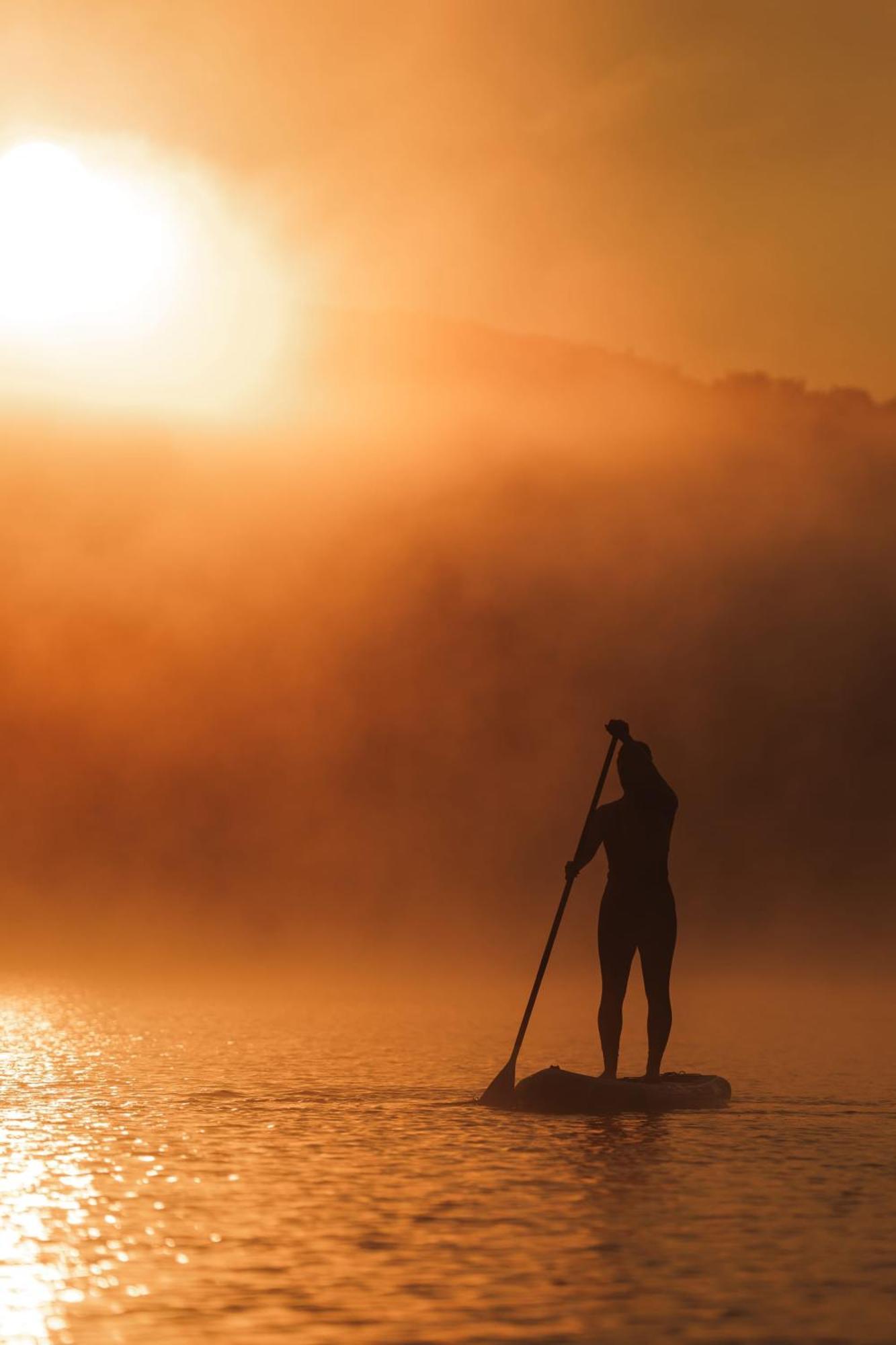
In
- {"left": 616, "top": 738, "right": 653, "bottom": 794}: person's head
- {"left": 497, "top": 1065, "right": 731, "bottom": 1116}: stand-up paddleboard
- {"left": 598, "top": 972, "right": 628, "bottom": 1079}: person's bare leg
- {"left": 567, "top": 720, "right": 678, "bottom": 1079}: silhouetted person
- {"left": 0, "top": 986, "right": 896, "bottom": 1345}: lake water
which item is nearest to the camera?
{"left": 0, "top": 986, "right": 896, "bottom": 1345}: lake water

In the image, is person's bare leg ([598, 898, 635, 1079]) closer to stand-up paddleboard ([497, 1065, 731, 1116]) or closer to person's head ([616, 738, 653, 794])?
stand-up paddleboard ([497, 1065, 731, 1116])

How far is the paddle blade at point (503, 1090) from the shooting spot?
730 inches

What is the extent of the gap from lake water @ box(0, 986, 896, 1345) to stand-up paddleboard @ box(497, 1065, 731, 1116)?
0.93 feet

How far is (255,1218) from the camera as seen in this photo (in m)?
12.1

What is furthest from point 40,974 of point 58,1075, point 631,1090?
point 631,1090

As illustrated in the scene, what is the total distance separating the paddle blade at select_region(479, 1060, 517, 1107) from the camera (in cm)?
1853

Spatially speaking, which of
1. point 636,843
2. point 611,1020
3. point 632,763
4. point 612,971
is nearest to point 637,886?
point 636,843

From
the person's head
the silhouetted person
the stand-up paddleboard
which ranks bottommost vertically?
the stand-up paddleboard

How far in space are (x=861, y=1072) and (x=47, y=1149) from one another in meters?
11.7

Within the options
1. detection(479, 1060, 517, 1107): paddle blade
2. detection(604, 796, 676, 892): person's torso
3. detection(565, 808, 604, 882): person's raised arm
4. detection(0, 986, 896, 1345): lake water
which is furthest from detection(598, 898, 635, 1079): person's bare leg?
detection(0, 986, 896, 1345): lake water

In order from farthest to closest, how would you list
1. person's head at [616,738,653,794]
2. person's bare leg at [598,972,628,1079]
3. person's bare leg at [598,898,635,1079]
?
person's head at [616,738,653,794] < person's bare leg at [598,898,635,1079] < person's bare leg at [598,972,628,1079]

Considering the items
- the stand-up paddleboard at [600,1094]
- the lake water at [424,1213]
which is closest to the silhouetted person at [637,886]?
the stand-up paddleboard at [600,1094]

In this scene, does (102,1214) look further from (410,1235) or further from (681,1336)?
(681,1336)

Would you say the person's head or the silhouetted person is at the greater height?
the person's head
